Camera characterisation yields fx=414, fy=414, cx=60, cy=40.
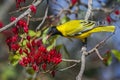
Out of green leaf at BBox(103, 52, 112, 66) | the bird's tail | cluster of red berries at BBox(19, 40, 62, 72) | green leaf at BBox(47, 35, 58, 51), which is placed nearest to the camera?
cluster of red berries at BBox(19, 40, 62, 72)

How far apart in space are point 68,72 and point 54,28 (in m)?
3.83

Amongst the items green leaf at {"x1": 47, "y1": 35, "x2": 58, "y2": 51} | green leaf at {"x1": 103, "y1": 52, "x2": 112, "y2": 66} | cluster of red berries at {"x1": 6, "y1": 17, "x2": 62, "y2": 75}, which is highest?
cluster of red berries at {"x1": 6, "y1": 17, "x2": 62, "y2": 75}

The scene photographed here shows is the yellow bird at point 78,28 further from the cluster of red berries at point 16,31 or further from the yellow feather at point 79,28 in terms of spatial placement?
the cluster of red berries at point 16,31

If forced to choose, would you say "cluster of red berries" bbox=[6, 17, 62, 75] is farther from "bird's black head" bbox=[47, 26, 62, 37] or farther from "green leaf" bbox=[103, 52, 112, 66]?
"green leaf" bbox=[103, 52, 112, 66]

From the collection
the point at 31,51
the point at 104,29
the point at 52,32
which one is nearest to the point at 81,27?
the point at 104,29

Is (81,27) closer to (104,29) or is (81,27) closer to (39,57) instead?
(104,29)

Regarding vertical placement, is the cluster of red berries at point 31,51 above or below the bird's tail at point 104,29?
above

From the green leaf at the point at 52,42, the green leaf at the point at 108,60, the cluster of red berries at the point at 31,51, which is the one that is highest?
the cluster of red berries at the point at 31,51

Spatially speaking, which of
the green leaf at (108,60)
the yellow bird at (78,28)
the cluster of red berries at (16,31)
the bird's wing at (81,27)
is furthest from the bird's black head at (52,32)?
the green leaf at (108,60)

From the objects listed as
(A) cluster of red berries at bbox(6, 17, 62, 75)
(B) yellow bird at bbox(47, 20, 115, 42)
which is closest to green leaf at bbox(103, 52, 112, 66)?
(B) yellow bird at bbox(47, 20, 115, 42)

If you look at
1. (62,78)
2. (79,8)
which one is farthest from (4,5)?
(79,8)

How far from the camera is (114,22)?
486 centimetres

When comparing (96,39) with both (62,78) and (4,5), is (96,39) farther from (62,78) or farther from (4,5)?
(4,5)

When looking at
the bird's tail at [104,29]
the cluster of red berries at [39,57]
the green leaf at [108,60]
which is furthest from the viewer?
the green leaf at [108,60]
